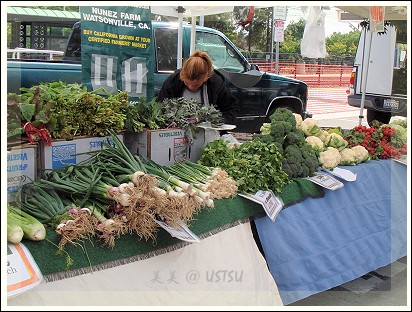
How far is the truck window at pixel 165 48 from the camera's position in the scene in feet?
25.1

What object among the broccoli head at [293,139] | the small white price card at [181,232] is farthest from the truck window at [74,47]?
the small white price card at [181,232]

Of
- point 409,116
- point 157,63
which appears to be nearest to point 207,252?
point 409,116

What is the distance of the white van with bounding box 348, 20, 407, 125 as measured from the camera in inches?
417

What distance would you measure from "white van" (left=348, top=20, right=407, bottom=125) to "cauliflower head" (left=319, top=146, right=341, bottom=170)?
21.8 feet

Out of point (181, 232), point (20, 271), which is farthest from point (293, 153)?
point (20, 271)

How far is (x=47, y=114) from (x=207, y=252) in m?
1.25

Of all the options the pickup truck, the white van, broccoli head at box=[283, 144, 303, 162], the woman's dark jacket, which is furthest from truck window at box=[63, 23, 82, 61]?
the white van

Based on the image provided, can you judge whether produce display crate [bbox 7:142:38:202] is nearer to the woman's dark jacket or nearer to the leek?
the leek

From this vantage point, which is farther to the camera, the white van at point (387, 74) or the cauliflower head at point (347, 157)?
the white van at point (387, 74)

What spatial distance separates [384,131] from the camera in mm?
5281

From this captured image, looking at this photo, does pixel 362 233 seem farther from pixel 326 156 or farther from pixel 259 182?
pixel 259 182

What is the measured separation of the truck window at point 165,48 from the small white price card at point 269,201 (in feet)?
14.5

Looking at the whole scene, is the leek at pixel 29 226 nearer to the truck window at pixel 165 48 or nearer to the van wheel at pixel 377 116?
the truck window at pixel 165 48

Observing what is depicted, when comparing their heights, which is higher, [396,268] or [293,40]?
[293,40]
